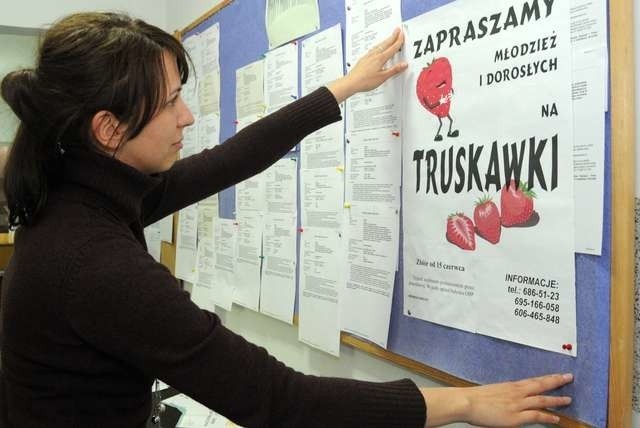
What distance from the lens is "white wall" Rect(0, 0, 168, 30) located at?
212 cm

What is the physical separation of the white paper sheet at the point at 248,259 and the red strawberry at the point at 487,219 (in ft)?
2.44

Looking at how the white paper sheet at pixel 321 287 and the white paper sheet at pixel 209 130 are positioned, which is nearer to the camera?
the white paper sheet at pixel 321 287

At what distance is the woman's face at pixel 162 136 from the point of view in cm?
75

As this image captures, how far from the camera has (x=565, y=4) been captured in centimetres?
71

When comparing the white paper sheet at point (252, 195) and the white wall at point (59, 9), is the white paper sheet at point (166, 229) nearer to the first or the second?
the white paper sheet at point (252, 195)

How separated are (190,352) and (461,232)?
1.59ft

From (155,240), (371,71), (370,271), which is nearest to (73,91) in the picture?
(371,71)

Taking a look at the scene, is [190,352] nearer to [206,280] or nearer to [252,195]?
[252,195]

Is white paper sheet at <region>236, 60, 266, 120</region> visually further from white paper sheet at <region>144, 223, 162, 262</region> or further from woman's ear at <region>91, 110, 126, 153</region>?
white paper sheet at <region>144, 223, 162, 262</region>

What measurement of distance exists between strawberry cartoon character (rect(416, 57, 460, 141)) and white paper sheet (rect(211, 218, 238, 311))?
0.83 meters

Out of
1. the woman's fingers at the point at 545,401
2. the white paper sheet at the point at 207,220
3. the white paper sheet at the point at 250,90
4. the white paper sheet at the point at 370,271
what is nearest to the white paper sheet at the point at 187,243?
the white paper sheet at the point at 207,220

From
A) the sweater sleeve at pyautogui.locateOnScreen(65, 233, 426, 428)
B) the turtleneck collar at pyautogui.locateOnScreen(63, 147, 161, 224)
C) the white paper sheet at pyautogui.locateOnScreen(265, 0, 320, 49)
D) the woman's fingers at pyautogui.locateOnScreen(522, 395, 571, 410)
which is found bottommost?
the woman's fingers at pyautogui.locateOnScreen(522, 395, 571, 410)

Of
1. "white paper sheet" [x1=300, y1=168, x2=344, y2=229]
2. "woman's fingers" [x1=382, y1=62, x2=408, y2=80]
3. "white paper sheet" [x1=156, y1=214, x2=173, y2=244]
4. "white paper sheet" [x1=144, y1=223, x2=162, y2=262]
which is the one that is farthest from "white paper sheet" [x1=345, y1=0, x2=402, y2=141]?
"white paper sheet" [x1=144, y1=223, x2=162, y2=262]

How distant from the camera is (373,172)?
106 centimetres
